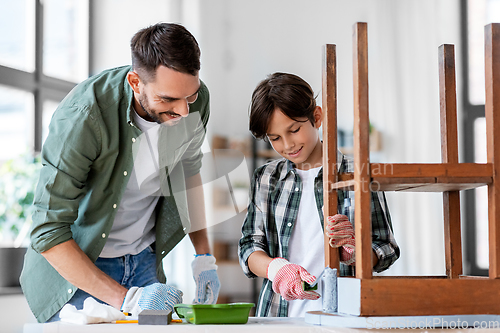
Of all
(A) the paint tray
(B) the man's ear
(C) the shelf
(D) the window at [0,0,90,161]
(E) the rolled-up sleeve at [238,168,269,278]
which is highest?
(D) the window at [0,0,90,161]

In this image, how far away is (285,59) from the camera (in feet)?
10.8

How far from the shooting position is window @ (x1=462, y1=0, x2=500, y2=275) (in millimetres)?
3279

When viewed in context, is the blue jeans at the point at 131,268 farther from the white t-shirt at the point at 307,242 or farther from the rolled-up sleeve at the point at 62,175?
the white t-shirt at the point at 307,242

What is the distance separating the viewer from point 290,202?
1.44 metres

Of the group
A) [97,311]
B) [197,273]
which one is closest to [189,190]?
[197,273]

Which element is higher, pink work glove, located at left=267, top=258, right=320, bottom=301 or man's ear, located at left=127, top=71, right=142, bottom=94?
man's ear, located at left=127, top=71, right=142, bottom=94

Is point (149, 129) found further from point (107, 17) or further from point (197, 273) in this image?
point (107, 17)

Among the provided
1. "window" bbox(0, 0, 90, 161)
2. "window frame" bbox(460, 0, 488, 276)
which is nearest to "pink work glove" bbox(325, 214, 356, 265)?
"window" bbox(0, 0, 90, 161)

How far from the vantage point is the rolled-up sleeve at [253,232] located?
1.40 meters

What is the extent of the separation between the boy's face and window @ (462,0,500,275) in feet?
7.47

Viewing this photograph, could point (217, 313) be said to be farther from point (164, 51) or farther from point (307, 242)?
point (164, 51)

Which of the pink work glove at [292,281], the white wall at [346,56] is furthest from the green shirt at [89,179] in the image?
the white wall at [346,56]

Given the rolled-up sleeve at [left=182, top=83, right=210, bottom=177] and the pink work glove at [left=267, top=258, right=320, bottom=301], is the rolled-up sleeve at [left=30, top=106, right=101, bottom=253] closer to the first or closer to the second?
the rolled-up sleeve at [left=182, top=83, right=210, bottom=177]

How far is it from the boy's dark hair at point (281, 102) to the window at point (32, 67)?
1665mm
